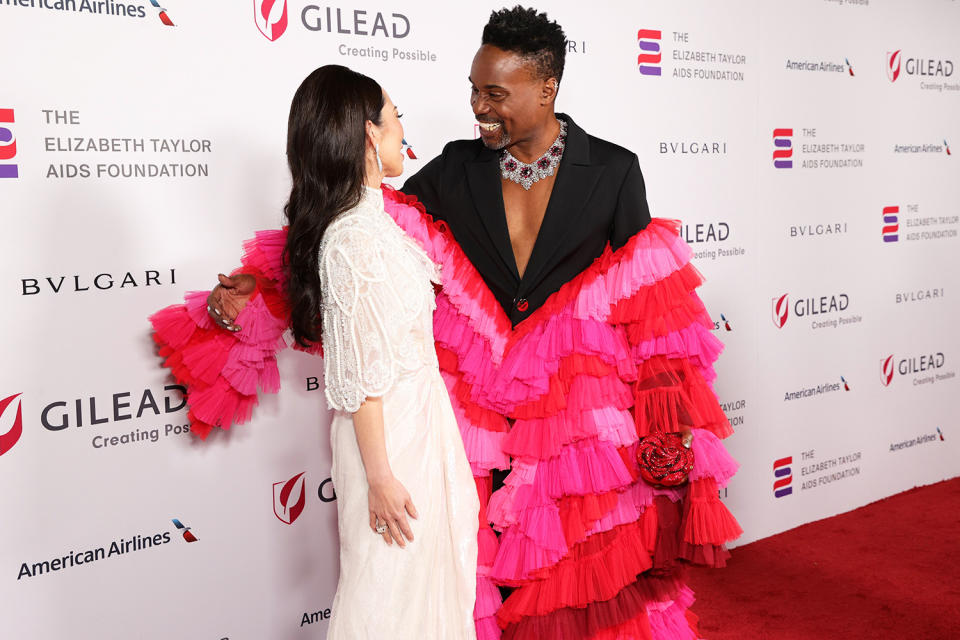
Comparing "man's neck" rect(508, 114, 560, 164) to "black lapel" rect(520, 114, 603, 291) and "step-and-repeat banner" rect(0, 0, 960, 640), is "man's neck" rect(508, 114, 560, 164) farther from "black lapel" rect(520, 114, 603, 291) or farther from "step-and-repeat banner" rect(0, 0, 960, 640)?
"step-and-repeat banner" rect(0, 0, 960, 640)

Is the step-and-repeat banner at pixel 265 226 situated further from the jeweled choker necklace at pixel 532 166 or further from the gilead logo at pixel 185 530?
the jeweled choker necklace at pixel 532 166

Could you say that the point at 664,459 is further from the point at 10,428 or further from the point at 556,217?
the point at 10,428

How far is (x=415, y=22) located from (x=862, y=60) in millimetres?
2495

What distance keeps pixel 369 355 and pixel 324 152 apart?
416 millimetres

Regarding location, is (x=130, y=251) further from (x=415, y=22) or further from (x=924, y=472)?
(x=924, y=472)

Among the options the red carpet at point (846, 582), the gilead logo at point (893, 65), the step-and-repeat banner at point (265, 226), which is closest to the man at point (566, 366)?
the step-and-repeat banner at point (265, 226)

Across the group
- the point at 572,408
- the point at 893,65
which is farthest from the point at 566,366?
the point at 893,65

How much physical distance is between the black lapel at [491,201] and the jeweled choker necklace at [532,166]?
3 cm

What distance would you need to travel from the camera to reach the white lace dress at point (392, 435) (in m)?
1.65

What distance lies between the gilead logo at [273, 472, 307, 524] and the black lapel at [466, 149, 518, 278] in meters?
1.15

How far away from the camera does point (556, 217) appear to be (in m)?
2.11

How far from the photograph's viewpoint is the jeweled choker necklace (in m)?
2.17

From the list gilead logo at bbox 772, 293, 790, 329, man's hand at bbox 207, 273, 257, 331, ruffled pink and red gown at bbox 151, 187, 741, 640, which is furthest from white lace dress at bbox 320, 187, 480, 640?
gilead logo at bbox 772, 293, 790, 329

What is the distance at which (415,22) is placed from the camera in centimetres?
286
